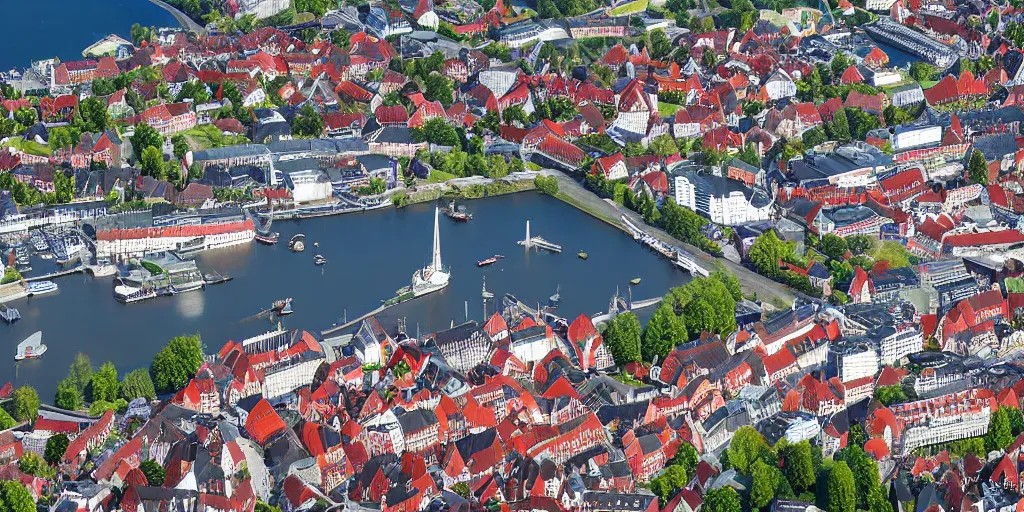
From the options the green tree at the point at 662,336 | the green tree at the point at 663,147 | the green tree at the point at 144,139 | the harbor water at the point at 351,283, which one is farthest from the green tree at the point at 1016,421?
the green tree at the point at 144,139

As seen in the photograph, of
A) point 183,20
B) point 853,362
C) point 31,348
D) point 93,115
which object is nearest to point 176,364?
point 31,348

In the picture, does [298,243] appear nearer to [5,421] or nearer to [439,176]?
[439,176]

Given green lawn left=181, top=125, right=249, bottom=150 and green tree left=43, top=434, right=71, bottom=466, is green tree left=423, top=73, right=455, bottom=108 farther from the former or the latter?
green tree left=43, top=434, right=71, bottom=466

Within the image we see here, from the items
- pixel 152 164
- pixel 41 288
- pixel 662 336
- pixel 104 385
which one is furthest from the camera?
pixel 152 164

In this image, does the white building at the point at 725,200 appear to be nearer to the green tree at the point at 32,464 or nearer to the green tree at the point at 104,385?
the green tree at the point at 104,385

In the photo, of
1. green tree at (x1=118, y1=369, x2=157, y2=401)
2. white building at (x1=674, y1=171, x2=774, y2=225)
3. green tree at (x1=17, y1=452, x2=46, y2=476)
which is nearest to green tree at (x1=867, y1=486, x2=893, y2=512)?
green tree at (x1=118, y1=369, x2=157, y2=401)
